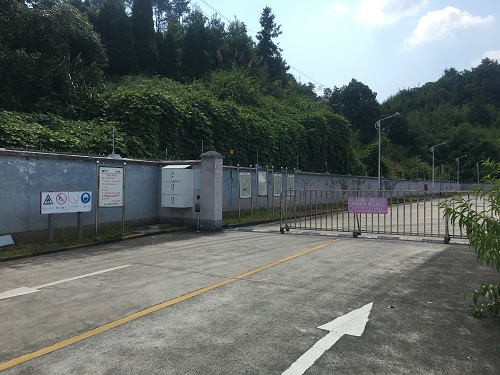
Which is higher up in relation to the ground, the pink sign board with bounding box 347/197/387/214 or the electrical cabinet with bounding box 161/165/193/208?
→ the electrical cabinet with bounding box 161/165/193/208

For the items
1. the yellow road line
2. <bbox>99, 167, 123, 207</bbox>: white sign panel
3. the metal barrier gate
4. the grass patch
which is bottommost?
the yellow road line

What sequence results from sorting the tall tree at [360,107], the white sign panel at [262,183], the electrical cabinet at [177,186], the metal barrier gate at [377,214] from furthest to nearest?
1. the tall tree at [360,107]
2. the white sign panel at [262,183]
3. the electrical cabinet at [177,186]
4. the metal barrier gate at [377,214]

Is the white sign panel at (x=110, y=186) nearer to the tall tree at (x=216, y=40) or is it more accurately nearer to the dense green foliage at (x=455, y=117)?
the tall tree at (x=216, y=40)

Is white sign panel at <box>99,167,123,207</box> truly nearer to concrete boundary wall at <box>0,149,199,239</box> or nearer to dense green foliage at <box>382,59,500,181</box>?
concrete boundary wall at <box>0,149,199,239</box>

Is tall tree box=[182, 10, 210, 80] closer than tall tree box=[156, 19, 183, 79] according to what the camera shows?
No

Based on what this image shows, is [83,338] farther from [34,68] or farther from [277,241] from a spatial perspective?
[34,68]

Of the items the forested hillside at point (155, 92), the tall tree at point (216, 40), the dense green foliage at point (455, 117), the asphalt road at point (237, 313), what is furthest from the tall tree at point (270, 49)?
the asphalt road at point (237, 313)

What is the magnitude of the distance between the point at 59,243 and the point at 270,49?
2308 inches

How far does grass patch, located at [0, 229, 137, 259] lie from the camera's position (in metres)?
10.2

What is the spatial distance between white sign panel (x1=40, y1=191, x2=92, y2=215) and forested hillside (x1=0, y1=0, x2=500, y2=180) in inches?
185

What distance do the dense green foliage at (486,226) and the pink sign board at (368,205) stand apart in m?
7.49

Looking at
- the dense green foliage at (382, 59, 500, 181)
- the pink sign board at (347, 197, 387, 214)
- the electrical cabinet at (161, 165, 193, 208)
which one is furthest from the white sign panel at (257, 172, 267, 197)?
the dense green foliage at (382, 59, 500, 181)

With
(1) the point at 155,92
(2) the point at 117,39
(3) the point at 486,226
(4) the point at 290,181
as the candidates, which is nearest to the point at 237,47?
(2) the point at 117,39

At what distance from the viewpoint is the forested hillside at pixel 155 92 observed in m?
20.6
